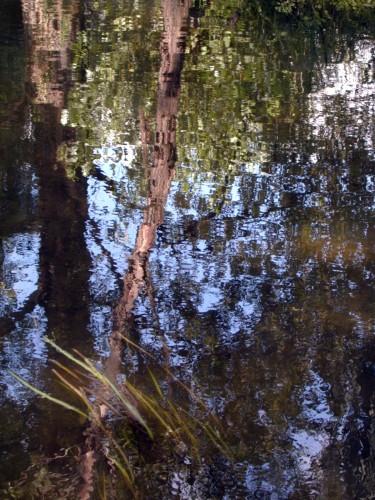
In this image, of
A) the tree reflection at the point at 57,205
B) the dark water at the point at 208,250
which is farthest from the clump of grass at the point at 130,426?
the tree reflection at the point at 57,205

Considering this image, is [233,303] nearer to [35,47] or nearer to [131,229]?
[131,229]

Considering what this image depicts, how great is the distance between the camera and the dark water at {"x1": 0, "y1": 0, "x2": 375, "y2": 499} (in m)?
3.75

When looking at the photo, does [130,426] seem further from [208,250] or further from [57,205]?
[57,205]

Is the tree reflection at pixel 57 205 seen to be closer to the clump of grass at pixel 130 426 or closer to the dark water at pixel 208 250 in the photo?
the dark water at pixel 208 250

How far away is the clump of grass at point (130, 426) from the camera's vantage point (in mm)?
3461

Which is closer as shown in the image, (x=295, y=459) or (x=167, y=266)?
(x=295, y=459)

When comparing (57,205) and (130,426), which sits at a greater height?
(57,205)

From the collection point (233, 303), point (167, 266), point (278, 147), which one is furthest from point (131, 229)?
point (278, 147)

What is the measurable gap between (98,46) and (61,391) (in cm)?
910

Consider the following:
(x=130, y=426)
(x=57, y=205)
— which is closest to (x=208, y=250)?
(x=57, y=205)

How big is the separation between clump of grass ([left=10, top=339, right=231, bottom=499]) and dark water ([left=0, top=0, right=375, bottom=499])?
3.9 inches

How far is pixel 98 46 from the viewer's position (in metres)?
12.1

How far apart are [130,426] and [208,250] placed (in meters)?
2.07

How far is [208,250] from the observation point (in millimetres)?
5555
